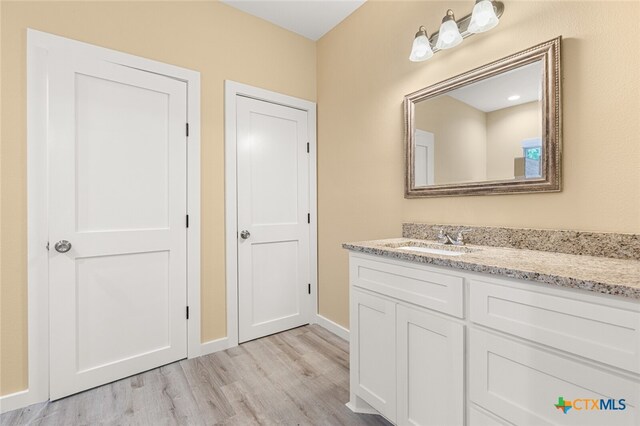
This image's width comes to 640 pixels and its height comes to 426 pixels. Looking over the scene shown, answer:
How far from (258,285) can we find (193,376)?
2.60ft

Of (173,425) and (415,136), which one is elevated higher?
(415,136)

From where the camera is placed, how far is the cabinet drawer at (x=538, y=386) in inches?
32.2

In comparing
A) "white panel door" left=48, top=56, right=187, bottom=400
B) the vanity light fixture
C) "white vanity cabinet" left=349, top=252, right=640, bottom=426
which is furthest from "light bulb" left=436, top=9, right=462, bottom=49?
"white panel door" left=48, top=56, right=187, bottom=400

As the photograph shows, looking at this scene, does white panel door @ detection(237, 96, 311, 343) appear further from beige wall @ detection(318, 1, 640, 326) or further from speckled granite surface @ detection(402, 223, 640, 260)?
Answer: speckled granite surface @ detection(402, 223, 640, 260)

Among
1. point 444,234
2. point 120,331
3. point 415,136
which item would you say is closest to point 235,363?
point 120,331

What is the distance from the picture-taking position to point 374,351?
152cm

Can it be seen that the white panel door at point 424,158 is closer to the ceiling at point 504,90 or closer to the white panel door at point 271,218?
the ceiling at point 504,90

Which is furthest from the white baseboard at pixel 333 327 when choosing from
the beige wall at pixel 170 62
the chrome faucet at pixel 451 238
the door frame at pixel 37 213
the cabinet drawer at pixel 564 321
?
the door frame at pixel 37 213

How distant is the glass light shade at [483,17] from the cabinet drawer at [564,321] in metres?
1.27

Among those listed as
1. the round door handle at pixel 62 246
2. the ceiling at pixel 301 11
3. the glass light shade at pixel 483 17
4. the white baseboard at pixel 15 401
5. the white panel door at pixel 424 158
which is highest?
the ceiling at pixel 301 11

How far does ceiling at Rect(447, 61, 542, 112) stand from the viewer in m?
1.45

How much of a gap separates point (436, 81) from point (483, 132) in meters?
0.45

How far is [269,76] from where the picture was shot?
2.61 metres

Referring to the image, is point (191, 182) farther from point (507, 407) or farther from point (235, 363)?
point (507, 407)
